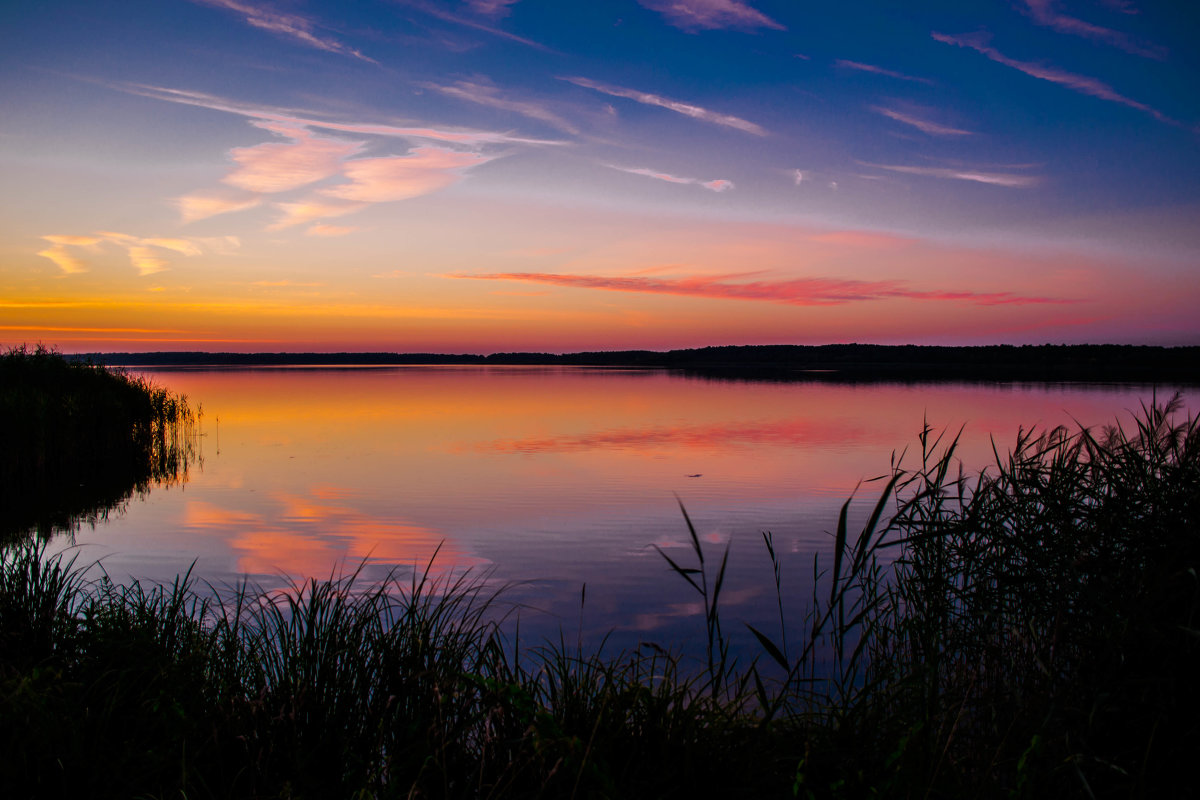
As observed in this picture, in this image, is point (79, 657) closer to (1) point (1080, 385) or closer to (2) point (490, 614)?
(2) point (490, 614)

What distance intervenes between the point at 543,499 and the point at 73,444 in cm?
1040

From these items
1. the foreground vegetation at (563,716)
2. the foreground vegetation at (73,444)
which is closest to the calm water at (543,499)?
the foreground vegetation at (73,444)

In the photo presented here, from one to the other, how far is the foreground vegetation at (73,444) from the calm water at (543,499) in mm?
960

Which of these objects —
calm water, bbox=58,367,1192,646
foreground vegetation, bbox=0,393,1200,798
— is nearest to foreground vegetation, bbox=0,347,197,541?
calm water, bbox=58,367,1192,646

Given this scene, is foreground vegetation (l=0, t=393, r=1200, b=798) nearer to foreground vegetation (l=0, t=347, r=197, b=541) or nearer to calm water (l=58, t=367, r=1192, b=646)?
calm water (l=58, t=367, r=1192, b=646)

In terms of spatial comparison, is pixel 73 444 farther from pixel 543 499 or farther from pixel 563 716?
pixel 563 716

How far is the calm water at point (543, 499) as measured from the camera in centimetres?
880

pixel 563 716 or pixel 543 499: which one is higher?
pixel 563 716

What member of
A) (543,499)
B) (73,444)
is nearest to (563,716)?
(543,499)

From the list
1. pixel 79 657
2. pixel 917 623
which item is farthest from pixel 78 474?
pixel 917 623

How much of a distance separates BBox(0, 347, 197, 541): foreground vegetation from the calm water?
0.96 m

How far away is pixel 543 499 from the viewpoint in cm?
1388

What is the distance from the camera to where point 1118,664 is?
4336 mm

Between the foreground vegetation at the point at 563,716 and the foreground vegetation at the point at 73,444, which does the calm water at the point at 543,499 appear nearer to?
the foreground vegetation at the point at 73,444
